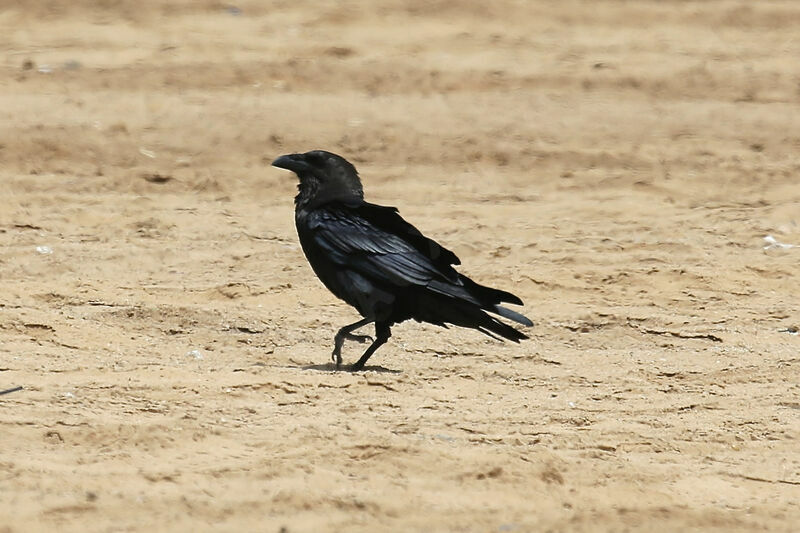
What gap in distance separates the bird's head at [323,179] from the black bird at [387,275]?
183 mm

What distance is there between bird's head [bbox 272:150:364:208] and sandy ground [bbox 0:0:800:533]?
2.74 ft

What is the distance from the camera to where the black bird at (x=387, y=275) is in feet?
24.0

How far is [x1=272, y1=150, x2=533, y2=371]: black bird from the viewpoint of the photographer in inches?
288

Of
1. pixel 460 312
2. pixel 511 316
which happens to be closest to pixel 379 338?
pixel 460 312

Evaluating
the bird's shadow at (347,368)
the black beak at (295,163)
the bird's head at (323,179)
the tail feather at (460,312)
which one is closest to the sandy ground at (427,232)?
the bird's shadow at (347,368)

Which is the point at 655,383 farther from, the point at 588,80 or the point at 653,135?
the point at 588,80

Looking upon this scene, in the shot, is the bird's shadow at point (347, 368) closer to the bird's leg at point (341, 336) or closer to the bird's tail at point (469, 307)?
the bird's leg at point (341, 336)

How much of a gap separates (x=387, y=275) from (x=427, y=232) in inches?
134

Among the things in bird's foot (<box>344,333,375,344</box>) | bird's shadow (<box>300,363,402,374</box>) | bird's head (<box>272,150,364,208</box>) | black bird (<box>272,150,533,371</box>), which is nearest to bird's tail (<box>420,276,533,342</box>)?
black bird (<box>272,150,533,371</box>)

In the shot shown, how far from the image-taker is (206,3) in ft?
47.1

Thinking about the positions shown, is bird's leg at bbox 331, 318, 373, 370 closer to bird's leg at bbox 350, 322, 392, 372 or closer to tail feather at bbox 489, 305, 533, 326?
bird's leg at bbox 350, 322, 392, 372

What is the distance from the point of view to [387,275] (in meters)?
7.36

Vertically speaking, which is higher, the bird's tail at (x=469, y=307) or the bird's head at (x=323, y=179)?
the bird's head at (x=323, y=179)

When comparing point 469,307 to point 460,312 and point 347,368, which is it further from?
point 347,368
